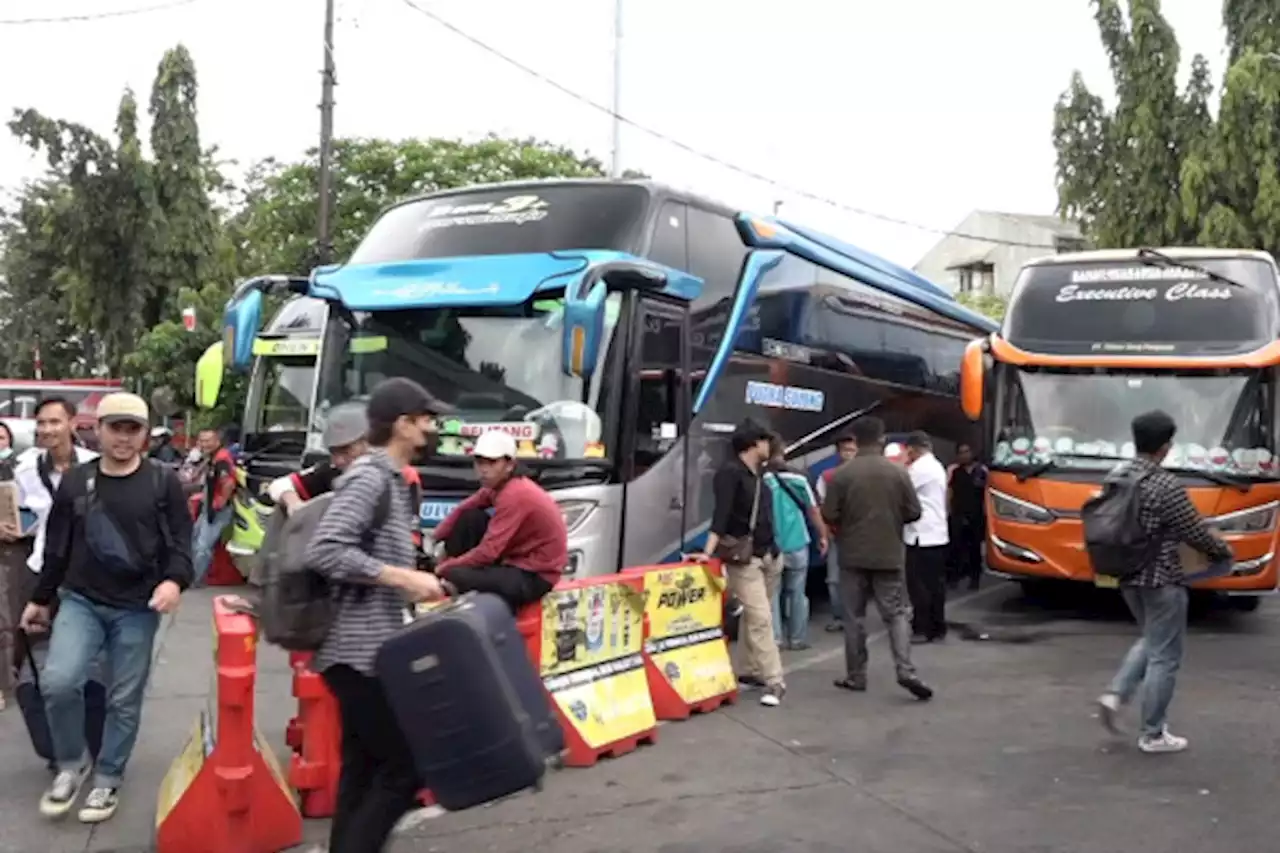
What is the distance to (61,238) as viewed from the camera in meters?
32.9

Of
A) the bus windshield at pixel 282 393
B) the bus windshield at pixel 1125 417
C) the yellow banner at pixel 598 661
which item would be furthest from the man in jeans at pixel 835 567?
the bus windshield at pixel 282 393

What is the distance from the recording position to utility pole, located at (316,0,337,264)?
22141 millimetres

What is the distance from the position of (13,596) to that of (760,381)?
648cm

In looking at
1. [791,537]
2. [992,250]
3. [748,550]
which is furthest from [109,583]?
[992,250]

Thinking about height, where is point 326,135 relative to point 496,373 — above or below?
above

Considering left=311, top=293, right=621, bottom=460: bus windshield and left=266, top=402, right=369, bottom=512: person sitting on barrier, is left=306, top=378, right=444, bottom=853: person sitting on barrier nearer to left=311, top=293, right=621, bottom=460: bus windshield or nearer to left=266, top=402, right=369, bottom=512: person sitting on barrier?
left=266, top=402, right=369, bottom=512: person sitting on barrier

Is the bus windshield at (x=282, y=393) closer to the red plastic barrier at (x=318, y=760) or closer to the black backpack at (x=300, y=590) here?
the red plastic barrier at (x=318, y=760)

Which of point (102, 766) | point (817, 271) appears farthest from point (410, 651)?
point (817, 271)

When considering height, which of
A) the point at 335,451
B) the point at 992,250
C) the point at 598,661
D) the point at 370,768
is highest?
the point at 992,250

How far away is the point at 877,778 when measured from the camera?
6.61 m

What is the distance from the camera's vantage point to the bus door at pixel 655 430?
9.59 m

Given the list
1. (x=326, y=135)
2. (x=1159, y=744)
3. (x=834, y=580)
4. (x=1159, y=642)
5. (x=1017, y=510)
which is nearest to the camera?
(x=1159, y=642)

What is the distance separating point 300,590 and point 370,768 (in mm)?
622

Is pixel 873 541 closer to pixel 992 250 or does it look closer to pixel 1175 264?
pixel 1175 264
